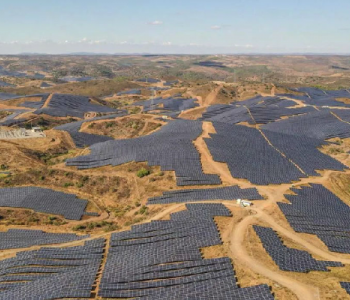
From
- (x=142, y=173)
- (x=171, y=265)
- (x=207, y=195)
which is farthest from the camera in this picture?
(x=142, y=173)

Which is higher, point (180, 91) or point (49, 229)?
point (180, 91)

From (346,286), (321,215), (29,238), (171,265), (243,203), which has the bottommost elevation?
(29,238)

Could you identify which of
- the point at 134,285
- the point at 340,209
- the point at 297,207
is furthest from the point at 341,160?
the point at 134,285

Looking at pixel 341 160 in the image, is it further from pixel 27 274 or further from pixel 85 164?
pixel 27 274

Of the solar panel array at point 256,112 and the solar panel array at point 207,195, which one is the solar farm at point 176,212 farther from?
the solar panel array at point 256,112

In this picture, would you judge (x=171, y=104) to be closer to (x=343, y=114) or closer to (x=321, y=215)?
(x=343, y=114)

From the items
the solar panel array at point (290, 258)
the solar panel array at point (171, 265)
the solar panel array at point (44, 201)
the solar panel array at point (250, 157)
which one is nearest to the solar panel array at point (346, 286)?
the solar panel array at point (290, 258)

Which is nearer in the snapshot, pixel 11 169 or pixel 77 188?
pixel 77 188

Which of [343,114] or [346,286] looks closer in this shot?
[346,286]

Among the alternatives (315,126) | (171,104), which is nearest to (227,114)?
(315,126)
